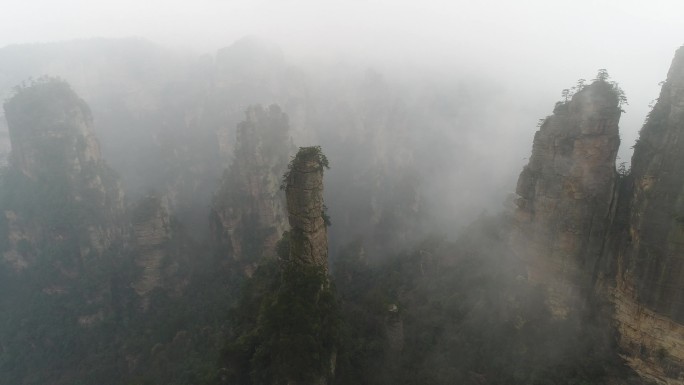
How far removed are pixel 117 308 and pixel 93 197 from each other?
1233 centimetres

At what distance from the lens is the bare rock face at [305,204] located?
69.9ft

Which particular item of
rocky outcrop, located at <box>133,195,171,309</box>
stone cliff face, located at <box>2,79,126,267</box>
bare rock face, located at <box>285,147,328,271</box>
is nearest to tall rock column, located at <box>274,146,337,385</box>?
bare rock face, located at <box>285,147,328,271</box>

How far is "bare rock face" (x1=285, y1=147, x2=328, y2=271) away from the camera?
21.3 m

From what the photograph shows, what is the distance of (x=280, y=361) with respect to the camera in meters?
19.5

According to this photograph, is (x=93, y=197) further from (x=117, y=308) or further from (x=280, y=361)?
(x=280, y=361)

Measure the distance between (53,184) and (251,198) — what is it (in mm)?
20868

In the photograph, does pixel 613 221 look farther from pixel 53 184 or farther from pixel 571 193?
pixel 53 184

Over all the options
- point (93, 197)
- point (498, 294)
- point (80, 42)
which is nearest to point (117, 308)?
point (93, 197)

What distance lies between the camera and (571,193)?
20719mm

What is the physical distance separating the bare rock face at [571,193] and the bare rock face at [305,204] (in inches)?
418

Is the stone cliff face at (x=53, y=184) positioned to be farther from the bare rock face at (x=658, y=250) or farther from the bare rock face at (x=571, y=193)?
the bare rock face at (x=658, y=250)

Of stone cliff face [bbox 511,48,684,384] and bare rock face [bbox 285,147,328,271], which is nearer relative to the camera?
stone cliff face [bbox 511,48,684,384]

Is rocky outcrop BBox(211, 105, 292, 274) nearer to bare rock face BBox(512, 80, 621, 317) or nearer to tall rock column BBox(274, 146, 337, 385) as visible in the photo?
tall rock column BBox(274, 146, 337, 385)

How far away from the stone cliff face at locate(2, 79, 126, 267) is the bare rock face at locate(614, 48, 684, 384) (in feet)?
155
